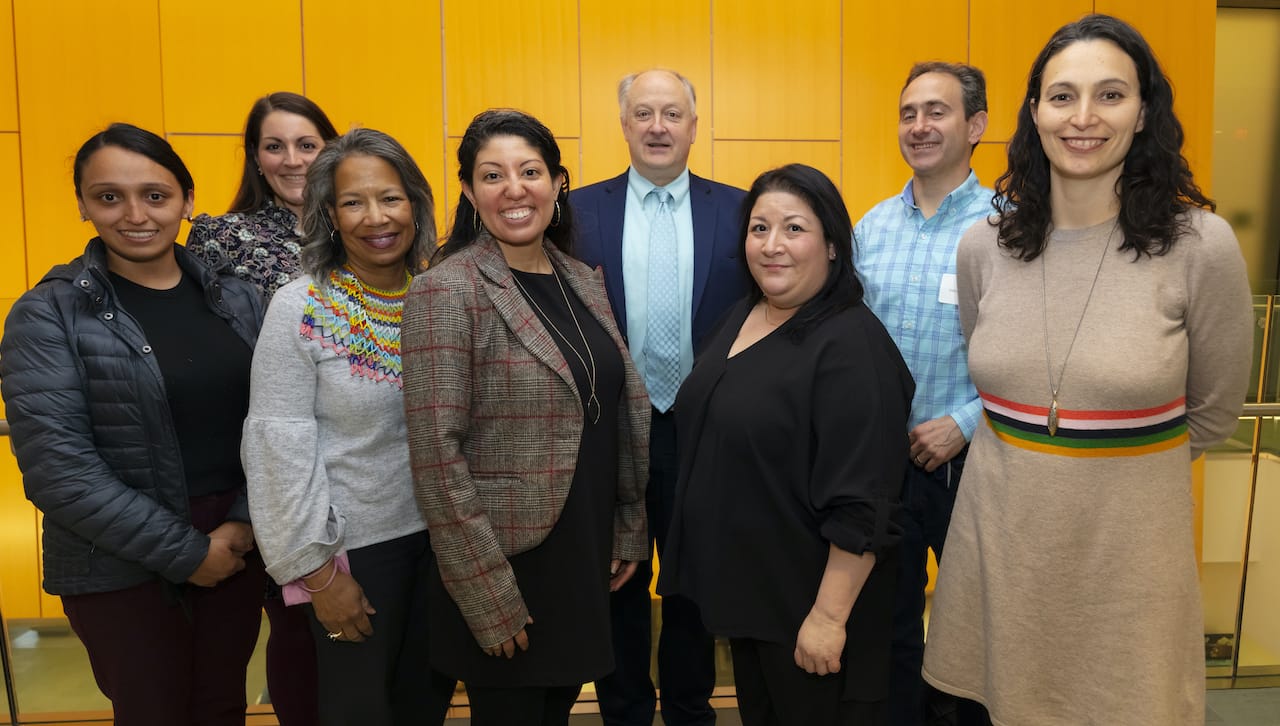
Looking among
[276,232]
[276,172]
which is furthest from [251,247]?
[276,172]

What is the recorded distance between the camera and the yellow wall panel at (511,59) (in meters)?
5.08

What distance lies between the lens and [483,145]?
6.19 ft

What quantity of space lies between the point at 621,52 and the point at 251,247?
11.0 feet

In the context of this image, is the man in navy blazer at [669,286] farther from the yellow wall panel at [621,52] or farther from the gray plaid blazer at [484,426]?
the yellow wall panel at [621,52]

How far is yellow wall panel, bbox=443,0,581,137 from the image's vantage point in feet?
16.7

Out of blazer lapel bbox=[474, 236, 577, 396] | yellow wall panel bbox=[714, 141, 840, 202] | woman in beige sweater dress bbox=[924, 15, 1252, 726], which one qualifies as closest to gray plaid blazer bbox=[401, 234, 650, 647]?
blazer lapel bbox=[474, 236, 577, 396]

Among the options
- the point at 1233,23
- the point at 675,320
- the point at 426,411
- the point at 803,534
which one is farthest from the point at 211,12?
the point at 1233,23

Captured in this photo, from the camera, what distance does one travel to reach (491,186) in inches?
74.0

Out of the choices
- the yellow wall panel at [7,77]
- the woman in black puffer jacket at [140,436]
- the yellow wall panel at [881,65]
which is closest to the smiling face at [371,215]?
the woman in black puffer jacket at [140,436]

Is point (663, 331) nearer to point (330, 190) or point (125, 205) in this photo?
point (330, 190)

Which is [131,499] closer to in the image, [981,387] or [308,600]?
[308,600]

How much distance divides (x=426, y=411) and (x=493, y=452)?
169mm

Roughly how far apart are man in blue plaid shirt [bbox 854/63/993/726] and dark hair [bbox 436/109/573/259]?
100cm

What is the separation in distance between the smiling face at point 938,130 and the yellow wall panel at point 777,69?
9.52 ft
